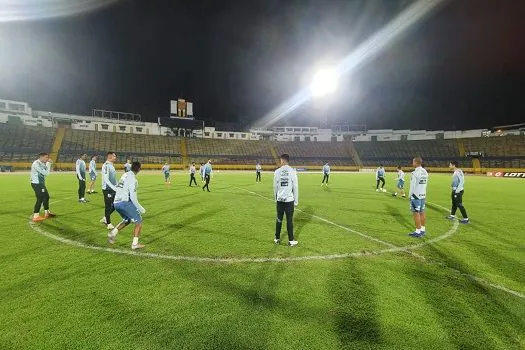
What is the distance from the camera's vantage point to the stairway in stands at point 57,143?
174ft

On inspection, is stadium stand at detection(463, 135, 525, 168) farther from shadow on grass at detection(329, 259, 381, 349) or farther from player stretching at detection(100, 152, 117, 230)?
player stretching at detection(100, 152, 117, 230)

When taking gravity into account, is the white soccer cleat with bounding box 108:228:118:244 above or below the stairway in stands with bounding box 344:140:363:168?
below

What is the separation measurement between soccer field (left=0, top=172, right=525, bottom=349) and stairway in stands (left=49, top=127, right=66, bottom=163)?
53.7m

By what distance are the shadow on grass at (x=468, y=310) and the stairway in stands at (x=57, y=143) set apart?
62971 mm

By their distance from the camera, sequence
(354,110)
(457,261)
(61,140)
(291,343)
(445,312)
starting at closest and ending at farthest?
(291,343), (445,312), (457,261), (61,140), (354,110)

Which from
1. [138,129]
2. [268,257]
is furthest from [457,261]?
[138,129]

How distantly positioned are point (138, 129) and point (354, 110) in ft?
210

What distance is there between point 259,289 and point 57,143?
66871mm

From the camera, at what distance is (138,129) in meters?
73.3

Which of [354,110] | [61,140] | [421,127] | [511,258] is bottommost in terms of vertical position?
[511,258]

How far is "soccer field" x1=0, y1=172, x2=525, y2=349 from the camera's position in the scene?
3590mm

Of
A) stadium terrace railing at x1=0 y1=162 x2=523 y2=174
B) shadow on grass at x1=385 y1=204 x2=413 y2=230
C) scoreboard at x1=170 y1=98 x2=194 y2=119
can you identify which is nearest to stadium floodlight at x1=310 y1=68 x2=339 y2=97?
stadium terrace railing at x1=0 y1=162 x2=523 y2=174

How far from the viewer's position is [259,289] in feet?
16.0

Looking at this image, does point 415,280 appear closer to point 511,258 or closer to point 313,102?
point 511,258
